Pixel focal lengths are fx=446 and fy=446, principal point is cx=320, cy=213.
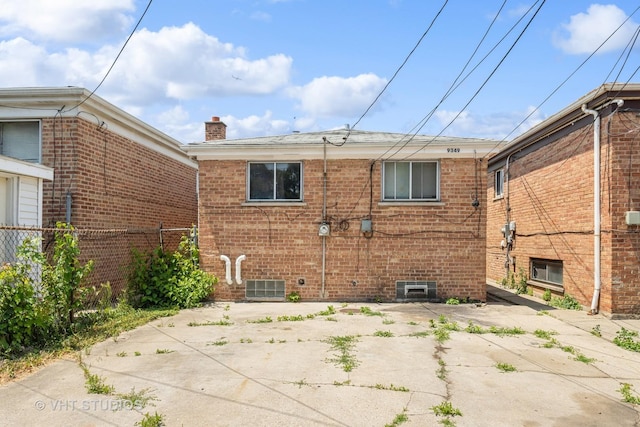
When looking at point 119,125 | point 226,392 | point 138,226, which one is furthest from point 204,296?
point 226,392

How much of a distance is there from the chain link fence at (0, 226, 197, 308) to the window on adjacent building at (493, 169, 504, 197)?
391 inches

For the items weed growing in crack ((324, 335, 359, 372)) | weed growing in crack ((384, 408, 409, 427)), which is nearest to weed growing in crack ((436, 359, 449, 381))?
weed growing in crack ((324, 335, 359, 372))

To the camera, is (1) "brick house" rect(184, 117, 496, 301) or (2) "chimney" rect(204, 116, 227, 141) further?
(2) "chimney" rect(204, 116, 227, 141)

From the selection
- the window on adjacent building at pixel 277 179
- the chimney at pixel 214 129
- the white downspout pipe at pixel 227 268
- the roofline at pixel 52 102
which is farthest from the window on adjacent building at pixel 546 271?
the roofline at pixel 52 102

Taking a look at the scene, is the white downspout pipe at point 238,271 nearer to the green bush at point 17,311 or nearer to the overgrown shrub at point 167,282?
the overgrown shrub at point 167,282

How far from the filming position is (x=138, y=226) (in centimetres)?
1157

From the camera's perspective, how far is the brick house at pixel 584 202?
8.66 meters

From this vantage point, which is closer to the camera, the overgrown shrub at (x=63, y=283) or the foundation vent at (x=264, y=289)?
the overgrown shrub at (x=63, y=283)

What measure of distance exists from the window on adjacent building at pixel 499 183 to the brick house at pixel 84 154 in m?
10.8

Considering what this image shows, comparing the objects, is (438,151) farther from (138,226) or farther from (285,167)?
(138,226)

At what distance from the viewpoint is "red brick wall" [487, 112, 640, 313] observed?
8.66 metres

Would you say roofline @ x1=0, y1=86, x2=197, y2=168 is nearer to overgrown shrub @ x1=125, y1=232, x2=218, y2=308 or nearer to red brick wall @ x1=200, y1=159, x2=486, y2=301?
red brick wall @ x1=200, y1=159, x2=486, y2=301

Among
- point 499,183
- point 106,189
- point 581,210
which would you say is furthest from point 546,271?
point 106,189

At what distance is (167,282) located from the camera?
9992 millimetres
